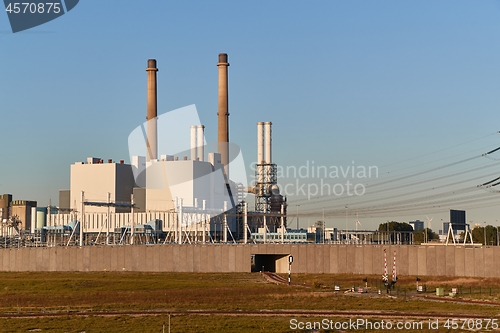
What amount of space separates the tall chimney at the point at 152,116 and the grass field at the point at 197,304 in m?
80.5

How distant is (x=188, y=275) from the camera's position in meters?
96.1

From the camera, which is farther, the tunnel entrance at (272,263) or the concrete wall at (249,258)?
the tunnel entrance at (272,263)

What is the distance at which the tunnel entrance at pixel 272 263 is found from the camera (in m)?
104

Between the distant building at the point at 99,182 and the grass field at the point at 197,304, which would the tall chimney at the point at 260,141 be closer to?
the distant building at the point at 99,182

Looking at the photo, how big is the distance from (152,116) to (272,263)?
200 feet

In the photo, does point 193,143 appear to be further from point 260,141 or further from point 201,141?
point 260,141

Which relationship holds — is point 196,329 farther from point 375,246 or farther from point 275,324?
point 375,246

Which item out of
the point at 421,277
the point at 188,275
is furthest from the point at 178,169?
the point at 421,277

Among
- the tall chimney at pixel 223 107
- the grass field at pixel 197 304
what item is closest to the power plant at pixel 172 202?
the tall chimney at pixel 223 107

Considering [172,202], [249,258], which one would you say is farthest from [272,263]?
[172,202]

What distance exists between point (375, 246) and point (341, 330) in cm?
5759

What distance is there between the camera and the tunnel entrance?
103500 millimetres

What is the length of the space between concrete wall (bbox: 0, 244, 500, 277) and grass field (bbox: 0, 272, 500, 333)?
33.3 feet

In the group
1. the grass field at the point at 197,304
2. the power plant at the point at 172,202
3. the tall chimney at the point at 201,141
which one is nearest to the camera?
the grass field at the point at 197,304
